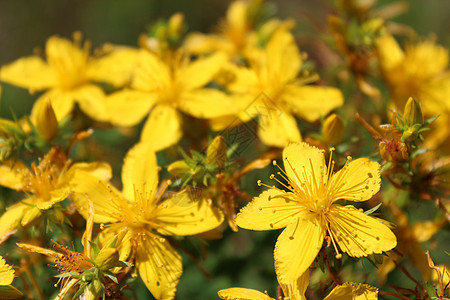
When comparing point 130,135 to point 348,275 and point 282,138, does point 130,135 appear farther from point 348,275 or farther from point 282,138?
point 348,275

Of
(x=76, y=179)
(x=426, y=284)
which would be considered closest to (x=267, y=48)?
(x=76, y=179)

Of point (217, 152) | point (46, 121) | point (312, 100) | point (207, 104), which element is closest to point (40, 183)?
point (46, 121)

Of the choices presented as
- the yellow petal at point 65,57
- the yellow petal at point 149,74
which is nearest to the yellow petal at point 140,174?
the yellow petal at point 149,74

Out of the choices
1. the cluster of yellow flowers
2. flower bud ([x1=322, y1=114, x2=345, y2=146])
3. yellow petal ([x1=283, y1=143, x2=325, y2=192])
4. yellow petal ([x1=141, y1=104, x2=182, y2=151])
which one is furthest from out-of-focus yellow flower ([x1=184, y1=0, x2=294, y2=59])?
yellow petal ([x1=283, y1=143, x2=325, y2=192])

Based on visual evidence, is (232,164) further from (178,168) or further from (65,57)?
(65,57)

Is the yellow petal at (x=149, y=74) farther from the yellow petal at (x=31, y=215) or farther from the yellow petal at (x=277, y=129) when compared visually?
the yellow petal at (x=31, y=215)
